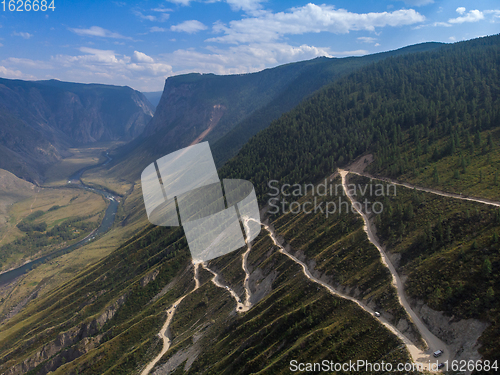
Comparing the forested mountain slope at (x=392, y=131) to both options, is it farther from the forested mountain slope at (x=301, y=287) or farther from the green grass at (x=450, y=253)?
the green grass at (x=450, y=253)

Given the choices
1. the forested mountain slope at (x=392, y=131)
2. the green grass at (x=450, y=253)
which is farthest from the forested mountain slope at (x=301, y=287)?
the forested mountain slope at (x=392, y=131)

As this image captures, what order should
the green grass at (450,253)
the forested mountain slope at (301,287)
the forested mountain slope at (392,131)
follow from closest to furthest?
the green grass at (450,253) < the forested mountain slope at (301,287) < the forested mountain slope at (392,131)

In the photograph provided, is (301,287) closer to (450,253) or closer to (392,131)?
(450,253)

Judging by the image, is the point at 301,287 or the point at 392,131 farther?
the point at 392,131

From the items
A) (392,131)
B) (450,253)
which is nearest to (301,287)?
(450,253)

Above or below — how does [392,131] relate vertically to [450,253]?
above

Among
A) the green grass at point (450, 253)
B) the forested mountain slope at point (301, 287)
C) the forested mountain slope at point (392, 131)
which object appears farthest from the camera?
the forested mountain slope at point (392, 131)

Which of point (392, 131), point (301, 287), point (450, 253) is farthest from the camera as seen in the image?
point (392, 131)

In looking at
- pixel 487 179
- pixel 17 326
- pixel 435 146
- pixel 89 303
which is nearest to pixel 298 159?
pixel 435 146

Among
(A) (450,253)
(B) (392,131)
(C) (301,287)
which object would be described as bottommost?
(C) (301,287)

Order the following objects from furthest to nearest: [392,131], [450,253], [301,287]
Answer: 1. [392,131]
2. [301,287]
3. [450,253]

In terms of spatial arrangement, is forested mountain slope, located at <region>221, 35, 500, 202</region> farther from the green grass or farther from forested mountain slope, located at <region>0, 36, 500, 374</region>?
the green grass
